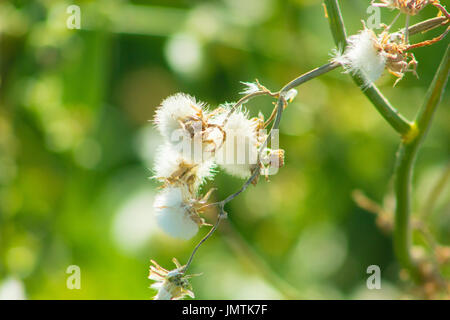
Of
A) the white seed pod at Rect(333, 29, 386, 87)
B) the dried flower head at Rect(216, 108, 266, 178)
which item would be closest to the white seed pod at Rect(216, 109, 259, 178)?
the dried flower head at Rect(216, 108, 266, 178)

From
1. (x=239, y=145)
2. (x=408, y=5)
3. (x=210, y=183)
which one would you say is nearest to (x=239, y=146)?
(x=239, y=145)

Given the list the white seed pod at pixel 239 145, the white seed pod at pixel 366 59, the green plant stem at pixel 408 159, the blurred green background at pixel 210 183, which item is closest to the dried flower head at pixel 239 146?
the white seed pod at pixel 239 145

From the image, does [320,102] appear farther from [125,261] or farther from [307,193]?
[125,261]

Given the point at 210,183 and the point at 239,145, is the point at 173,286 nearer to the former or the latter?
the point at 239,145

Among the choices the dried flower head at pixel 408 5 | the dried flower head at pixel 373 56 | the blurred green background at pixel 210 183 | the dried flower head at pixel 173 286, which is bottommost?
the dried flower head at pixel 173 286

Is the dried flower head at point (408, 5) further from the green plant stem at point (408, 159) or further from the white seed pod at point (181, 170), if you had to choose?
the white seed pod at point (181, 170)

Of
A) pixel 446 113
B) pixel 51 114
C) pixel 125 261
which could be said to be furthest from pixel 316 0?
pixel 125 261
